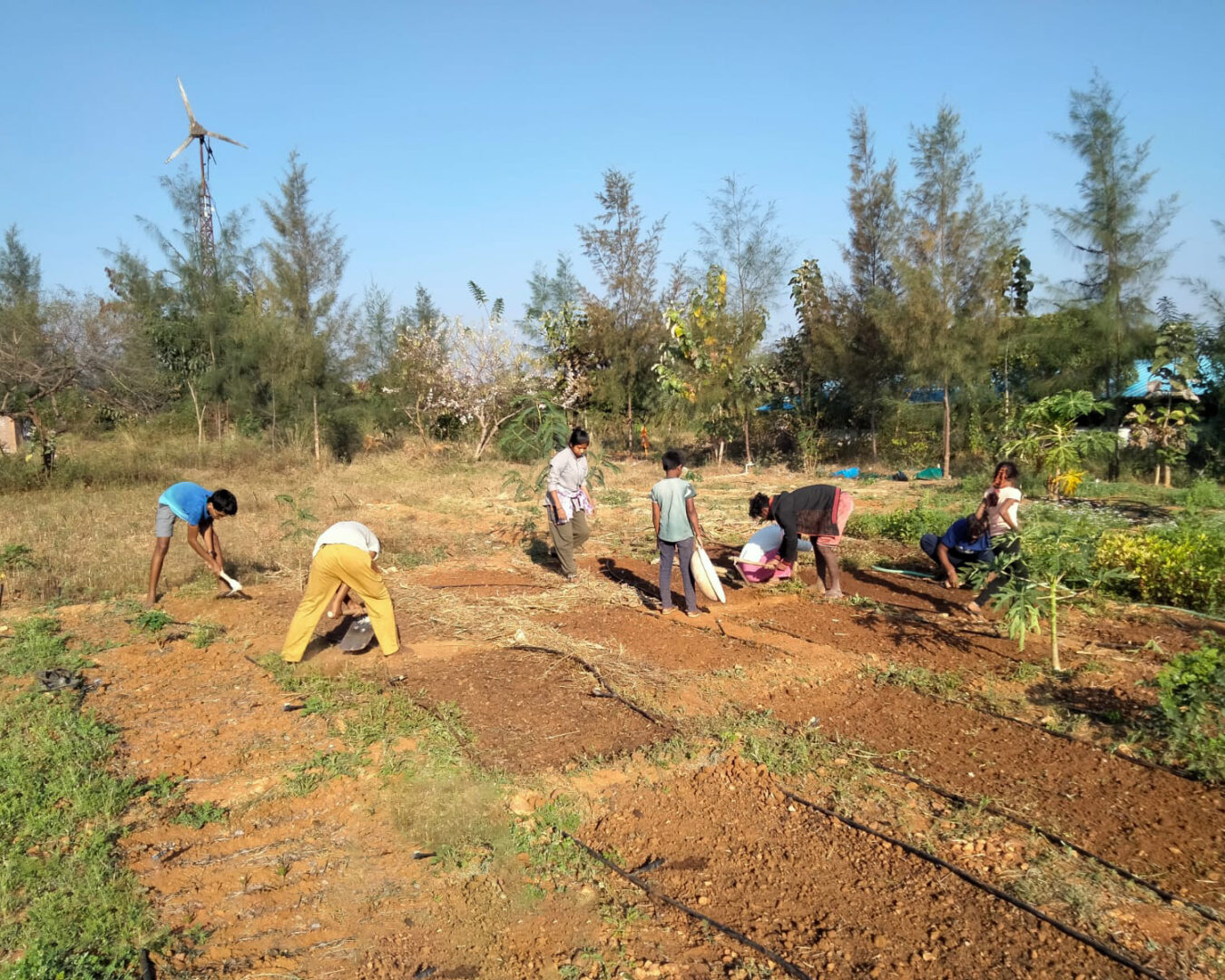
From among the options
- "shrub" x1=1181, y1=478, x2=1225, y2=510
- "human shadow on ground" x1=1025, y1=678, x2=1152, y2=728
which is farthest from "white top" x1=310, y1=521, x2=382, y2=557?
"shrub" x1=1181, y1=478, x2=1225, y2=510

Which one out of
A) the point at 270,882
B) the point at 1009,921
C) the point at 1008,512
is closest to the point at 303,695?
the point at 270,882

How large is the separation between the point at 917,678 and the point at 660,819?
2.52 meters

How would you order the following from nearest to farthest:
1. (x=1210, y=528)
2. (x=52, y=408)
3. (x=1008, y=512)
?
(x=1008, y=512) → (x=1210, y=528) → (x=52, y=408)

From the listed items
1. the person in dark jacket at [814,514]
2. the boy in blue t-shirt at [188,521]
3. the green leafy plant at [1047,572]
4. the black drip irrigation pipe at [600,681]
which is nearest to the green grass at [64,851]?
the boy in blue t-shirt at [188,521]

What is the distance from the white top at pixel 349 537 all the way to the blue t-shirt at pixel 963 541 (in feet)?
17.7

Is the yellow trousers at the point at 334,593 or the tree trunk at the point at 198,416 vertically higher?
the tree trunk at the point at 198,416

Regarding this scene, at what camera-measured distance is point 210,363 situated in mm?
20078

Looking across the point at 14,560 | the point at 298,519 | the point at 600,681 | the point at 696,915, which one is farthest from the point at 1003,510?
A: the point at 14,560

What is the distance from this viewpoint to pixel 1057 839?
3795 mm

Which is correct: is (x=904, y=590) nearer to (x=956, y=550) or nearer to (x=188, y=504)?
(x=956, y=550)

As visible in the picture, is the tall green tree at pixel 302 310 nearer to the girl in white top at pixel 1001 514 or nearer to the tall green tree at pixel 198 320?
the tall green tree at pixel 198 320

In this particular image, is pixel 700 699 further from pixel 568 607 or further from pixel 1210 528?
pixel 1210 528

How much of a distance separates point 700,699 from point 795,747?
932mm

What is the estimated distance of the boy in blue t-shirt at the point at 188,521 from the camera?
26.0 feet
